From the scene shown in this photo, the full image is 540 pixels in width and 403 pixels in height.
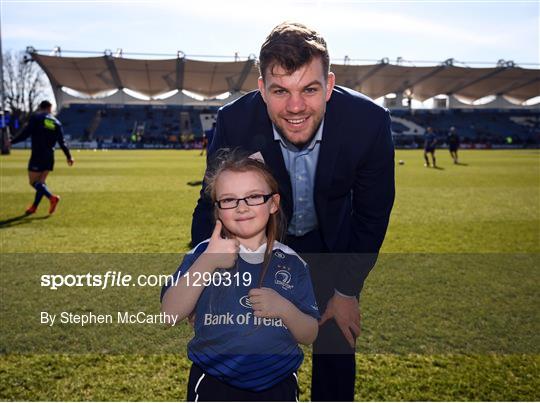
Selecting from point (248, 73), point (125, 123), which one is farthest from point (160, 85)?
point (248, 73)

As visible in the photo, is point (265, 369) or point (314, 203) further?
point (314, 203)

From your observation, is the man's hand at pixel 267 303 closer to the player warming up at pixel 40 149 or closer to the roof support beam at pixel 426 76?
the player warming up at pixel 40 149

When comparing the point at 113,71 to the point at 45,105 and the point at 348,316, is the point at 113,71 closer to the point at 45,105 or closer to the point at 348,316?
the point at 45,105

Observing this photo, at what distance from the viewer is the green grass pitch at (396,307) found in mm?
2719

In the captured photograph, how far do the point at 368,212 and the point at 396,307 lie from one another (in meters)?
2.09

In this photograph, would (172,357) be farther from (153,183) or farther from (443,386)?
(153,183)

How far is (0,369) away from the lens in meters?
2.86

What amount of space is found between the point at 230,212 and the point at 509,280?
4330 millimetres

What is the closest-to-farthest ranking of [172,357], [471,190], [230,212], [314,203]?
[230,212]
[314,203]
[172,357]
[471,190]

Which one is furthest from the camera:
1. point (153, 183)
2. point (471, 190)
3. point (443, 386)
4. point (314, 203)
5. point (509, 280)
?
point (153, 183)

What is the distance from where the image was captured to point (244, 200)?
1.54 m
